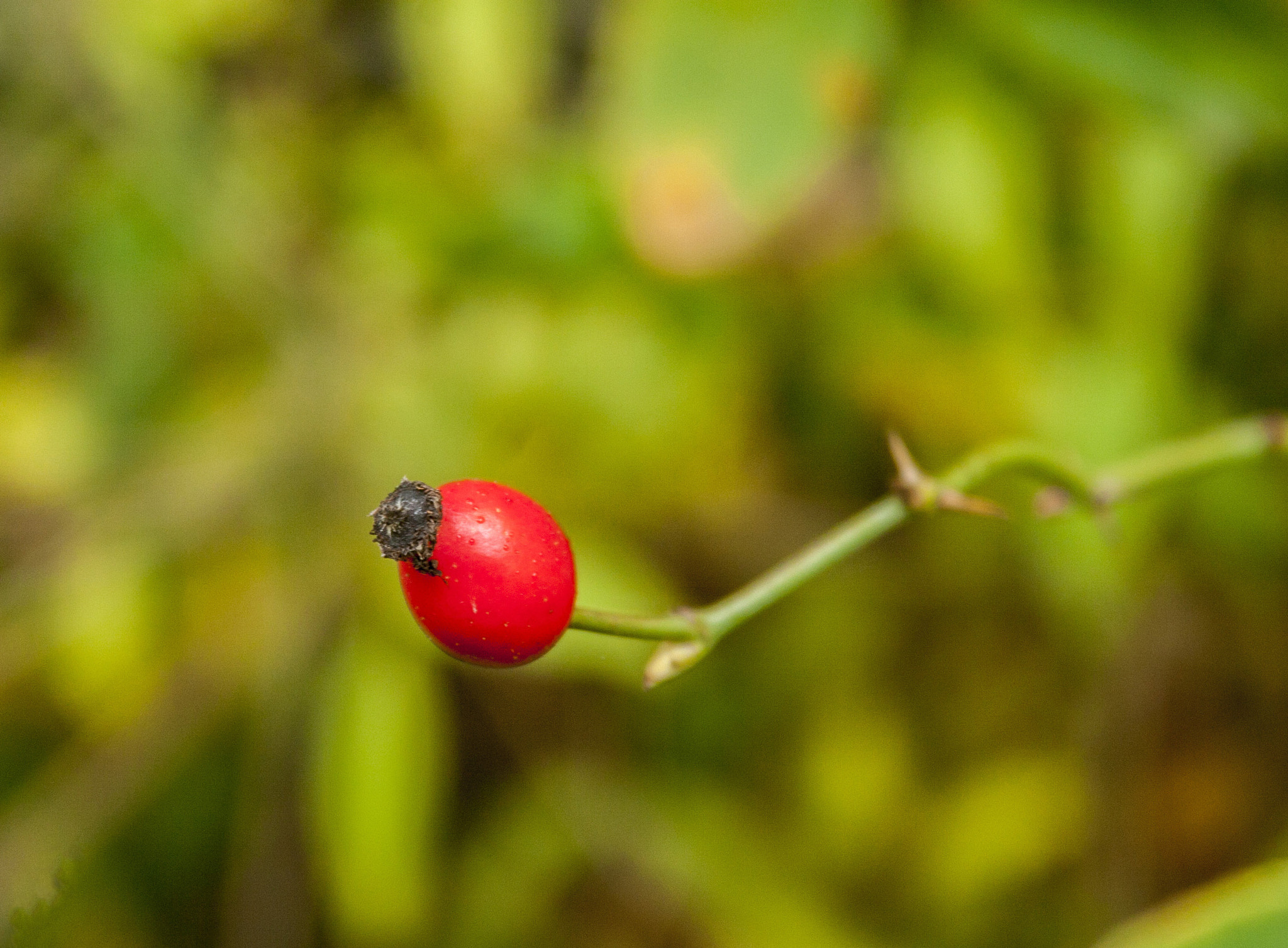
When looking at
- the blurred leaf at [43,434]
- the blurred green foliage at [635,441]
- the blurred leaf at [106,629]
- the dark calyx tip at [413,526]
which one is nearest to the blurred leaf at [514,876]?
the blurred green foliage at [635,441]

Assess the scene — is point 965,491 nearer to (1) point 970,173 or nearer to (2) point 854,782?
(1) point 970,173

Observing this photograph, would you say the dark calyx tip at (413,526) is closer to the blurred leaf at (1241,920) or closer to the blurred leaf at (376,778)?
the blurred leaf at (1241,920)

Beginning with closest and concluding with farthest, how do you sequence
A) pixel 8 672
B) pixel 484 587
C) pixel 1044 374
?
1. pixel 484 587
2. pixel 1044 374
3. pixel 8 672

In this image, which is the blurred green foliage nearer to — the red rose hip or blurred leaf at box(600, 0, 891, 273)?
blurred leaf at box(600, 0, 891, 273)

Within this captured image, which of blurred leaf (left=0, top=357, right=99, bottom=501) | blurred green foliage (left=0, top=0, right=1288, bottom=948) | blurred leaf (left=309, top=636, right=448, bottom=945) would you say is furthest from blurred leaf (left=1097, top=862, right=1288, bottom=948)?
blurred leaf (left=0, top=357, right=99, bottom=501)

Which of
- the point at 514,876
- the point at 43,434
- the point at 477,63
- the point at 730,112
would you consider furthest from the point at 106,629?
the point at 730,112

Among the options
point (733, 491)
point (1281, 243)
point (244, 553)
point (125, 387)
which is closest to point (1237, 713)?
point (1281, 243)

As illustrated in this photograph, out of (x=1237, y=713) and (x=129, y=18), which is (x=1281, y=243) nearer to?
(x=1237, y=713)
